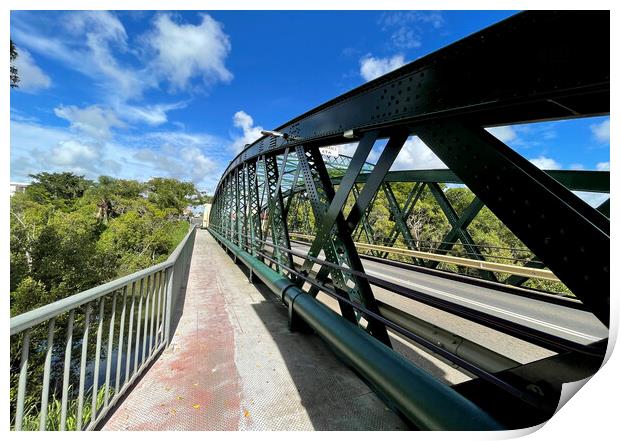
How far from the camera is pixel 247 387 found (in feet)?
9.09

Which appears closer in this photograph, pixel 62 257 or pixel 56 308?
pixel 56 308

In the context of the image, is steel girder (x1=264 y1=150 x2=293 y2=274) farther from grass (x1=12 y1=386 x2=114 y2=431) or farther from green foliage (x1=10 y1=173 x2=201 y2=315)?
green foliage (x1=10 y1=173 x2=201 y2=315)

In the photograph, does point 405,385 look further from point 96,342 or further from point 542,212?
point 96,342

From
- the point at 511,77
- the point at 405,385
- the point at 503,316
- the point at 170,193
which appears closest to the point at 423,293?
the point at 405,385

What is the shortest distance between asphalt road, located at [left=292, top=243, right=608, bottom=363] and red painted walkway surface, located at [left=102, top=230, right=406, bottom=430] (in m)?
2.81

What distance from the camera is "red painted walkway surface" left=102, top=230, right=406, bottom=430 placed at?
2316 millimetres

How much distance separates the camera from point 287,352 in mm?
3553

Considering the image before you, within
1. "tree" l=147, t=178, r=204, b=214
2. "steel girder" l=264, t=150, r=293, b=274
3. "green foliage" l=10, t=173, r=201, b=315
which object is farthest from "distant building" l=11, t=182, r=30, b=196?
"steel girder" l=264, t=150, r=293, b=274

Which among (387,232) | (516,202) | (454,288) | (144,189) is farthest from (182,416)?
(144,189)

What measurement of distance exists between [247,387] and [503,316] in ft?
17.8

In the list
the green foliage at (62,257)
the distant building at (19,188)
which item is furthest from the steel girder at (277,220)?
the distant building at (19,188)

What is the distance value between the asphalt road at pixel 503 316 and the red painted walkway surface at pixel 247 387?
2807 millimetres

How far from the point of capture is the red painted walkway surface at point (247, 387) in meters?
2.32

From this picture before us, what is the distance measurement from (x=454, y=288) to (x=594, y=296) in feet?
23.9
